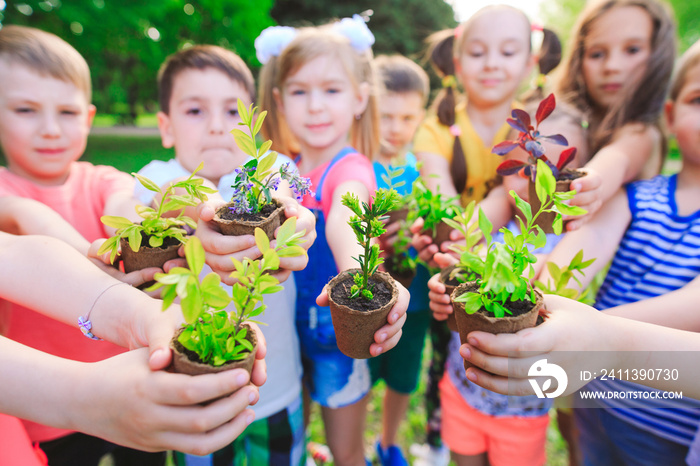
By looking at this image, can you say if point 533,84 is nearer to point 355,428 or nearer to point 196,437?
point 355,428

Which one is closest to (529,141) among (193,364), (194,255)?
(194,255)

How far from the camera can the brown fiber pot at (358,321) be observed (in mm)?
1102

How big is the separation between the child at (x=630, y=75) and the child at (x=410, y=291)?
105 centimetres

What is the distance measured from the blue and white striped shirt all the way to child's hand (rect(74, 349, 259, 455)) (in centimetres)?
169

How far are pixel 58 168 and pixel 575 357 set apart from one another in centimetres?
223

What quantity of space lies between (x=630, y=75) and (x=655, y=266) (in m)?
1.09

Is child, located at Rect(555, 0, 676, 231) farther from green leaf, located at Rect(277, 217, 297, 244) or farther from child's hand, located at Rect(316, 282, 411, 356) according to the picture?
green leaf, located at Rect(277, 217, 297, 244)

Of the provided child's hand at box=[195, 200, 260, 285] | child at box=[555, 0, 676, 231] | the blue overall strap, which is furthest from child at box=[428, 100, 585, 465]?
child's hand at box=[195, 200, 260, 285]

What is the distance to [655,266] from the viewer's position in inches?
65.9

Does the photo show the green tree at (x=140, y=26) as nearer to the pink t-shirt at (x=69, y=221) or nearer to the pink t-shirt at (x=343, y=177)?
the pink t-shirt at (x=69, y=221)

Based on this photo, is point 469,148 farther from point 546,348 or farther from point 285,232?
point 285,232

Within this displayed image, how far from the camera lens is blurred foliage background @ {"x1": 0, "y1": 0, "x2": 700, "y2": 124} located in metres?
6.67

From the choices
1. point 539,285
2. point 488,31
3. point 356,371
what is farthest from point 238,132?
point 488,31

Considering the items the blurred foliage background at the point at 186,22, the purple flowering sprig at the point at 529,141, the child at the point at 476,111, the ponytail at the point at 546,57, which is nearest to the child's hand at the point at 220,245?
the purple flowering sprig at the point at 529,141
